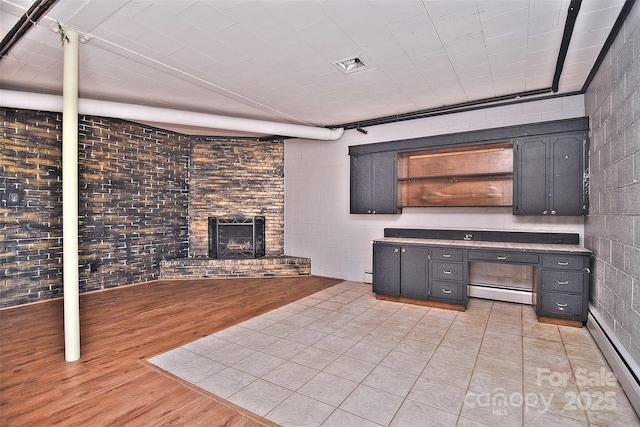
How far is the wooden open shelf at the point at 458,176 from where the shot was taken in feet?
14.1

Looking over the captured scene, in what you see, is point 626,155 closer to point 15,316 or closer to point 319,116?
point 319,116

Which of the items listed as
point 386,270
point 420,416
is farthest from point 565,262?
point 420,416

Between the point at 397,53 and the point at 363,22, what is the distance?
2.05 ft

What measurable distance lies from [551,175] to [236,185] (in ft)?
16.5

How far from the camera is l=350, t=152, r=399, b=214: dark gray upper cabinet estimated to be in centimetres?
488

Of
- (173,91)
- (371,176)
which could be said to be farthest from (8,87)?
(371,176)

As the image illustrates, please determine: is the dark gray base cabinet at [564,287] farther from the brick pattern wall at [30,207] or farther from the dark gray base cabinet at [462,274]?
the brick pattern wall at [30,207]

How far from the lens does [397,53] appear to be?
296cm

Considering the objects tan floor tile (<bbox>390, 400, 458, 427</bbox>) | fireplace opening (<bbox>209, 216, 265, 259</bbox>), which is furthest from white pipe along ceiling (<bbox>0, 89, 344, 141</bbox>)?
tan floor tile (<bbox>390, 400, 458, 427</bbox>)

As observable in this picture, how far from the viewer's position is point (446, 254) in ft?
13.2

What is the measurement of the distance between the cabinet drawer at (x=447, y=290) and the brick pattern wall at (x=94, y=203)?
4.54 m

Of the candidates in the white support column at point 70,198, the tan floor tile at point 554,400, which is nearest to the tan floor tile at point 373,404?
the tan floor tile at point 554,400

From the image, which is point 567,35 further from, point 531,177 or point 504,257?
point 504,257

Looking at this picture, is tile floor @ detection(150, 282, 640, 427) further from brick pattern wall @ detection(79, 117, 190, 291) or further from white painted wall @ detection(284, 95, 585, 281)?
brick pattern wall @ detection(79, 117, 190, 291)
